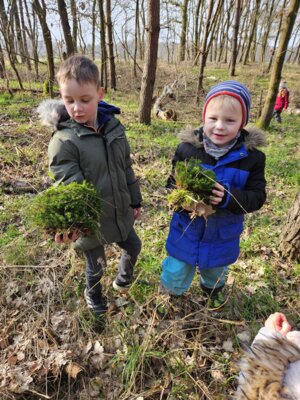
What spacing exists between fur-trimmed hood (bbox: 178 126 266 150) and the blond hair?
791 millimetres

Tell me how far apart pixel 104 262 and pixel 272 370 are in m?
1.67

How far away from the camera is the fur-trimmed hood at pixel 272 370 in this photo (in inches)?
34.3

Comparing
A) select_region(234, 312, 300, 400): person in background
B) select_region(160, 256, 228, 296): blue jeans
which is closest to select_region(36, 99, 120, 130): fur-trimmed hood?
select_region(160, 256, 228, 296): blue jeans

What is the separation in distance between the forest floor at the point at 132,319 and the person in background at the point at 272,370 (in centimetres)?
53

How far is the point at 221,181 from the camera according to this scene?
79.4 inches

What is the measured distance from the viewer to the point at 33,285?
3.03 meters

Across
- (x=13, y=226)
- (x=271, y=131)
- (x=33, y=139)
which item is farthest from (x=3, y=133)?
(x=271, y=131)

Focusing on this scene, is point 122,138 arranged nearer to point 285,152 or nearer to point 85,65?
point 85,65

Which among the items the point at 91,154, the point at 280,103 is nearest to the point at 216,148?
the point at 91,154

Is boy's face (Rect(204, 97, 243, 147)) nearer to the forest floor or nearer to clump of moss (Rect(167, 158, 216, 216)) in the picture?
clump of moss (Rect(167, 158, 216, 216))

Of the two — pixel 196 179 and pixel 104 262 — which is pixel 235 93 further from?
pixel 104 262

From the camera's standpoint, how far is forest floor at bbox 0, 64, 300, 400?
2.18 m

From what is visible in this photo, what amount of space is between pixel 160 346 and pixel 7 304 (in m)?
1.65

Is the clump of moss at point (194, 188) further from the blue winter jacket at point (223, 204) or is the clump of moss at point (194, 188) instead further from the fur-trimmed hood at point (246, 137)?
the fur-trimmed hood at point (246, 137)
